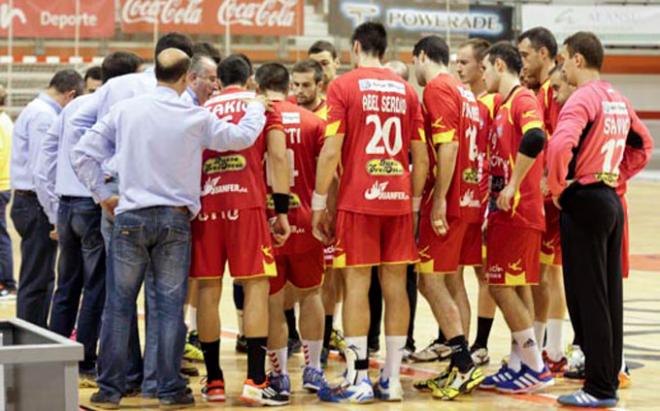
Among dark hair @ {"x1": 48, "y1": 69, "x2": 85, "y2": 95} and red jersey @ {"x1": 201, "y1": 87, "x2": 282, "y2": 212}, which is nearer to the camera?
red jersey @ {"x1": 201, "y1": 87, "x2": 282, "y2": 212}

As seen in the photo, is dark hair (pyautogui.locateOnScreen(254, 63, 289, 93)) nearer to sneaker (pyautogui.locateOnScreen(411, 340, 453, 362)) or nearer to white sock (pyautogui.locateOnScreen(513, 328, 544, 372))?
white sock (pyautogui.locateOnScreen(513, 328, 544, 372))

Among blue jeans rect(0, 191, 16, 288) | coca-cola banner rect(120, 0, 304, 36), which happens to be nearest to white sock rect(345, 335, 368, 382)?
blue jeans rect(0, 191, 16, 288)

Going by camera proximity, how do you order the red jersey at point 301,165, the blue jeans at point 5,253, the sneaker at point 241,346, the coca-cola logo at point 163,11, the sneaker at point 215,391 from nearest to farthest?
the sneaker at point 215,391, the red jersey at point 301,165, the sneaker at point 241,346, the blue jeans at point 5,253, the coca-cola logo at point 163,11

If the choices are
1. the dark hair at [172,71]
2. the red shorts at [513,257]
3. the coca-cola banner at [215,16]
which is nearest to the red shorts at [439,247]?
the red shorts at [513,257]

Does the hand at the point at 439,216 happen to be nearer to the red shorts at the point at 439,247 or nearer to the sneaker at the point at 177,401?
the red shorts at the point at 439,247

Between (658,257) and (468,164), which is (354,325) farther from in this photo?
(658,257)

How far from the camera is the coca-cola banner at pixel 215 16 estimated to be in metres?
20.3

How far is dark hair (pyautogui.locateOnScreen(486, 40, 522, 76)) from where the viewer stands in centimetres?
784

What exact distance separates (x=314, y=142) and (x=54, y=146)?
5.81 ft

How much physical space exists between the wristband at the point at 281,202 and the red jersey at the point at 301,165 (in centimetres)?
30

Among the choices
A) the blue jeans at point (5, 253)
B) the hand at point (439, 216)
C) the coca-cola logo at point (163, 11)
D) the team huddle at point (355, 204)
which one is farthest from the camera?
the coca-cola logo at point (163, 11)

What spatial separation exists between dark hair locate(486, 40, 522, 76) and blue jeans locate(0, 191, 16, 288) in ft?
20.1

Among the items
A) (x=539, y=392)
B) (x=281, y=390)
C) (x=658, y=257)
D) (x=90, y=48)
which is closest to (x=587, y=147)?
(x=539, y=392)

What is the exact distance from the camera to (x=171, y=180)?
6.97 m
